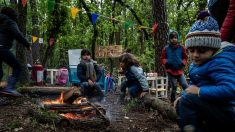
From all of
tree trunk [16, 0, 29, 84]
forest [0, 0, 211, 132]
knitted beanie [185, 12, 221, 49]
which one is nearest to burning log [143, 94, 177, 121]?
forest [0, 0, 211, 132]

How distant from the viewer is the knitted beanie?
273 centimetres

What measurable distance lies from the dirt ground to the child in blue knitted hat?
3490mm

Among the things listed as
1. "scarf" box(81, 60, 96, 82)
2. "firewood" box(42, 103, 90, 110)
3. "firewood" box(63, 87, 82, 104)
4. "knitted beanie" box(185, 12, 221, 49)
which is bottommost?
"firewood" box(42, 103, 90, 110)

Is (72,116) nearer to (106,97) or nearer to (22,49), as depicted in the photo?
(106,97)

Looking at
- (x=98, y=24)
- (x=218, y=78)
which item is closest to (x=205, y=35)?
(x=218, y=78)

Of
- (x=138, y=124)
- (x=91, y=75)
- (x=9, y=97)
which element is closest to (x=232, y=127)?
(x=138, y=124)

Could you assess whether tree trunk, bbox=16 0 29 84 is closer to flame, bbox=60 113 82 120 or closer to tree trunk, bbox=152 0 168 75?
tree trunk, bbox=152 0 168 75

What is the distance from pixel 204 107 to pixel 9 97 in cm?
600

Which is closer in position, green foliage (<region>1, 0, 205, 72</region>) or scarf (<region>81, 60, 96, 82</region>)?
scarf (<region>81, 60, 96, 82</region>)

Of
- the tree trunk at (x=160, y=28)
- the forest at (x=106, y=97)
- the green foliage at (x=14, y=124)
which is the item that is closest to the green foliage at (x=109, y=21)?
the forest at (x=106, y=97)

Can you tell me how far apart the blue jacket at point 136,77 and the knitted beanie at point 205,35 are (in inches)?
207

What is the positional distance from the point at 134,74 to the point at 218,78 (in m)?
5.99

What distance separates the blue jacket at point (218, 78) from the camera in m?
2.46

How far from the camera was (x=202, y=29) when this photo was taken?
Answer: 2789mm
